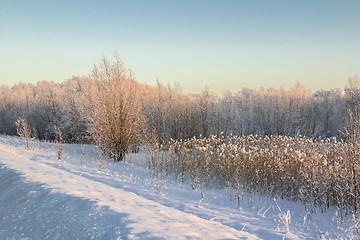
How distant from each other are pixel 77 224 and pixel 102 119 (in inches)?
311

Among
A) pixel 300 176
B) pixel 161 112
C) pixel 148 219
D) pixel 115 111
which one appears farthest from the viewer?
pixel 161 112

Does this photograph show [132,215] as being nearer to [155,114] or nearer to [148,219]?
[148,219]

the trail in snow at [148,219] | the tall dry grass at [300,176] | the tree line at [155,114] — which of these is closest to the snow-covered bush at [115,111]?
the tree line at [155,114]

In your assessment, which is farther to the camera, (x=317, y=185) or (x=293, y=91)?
(x=293, y=91)

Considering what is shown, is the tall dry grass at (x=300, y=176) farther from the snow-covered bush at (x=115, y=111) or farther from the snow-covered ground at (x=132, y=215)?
the snow-covered bush at (x=115, y=111)

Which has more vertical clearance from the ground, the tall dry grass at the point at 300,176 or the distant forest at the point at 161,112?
the distant forest at the point at 161,112

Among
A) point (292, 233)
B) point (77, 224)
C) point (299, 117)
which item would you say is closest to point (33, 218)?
point (77, 224)

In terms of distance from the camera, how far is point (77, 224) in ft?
11.8

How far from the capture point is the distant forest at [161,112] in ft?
37.6

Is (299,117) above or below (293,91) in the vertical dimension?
below

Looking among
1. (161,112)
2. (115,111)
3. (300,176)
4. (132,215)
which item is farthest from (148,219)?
(161,112)

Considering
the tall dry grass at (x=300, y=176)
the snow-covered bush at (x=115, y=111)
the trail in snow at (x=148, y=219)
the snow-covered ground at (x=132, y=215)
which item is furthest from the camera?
the snow-covered bush at (x=115, y=111)

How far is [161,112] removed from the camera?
46.8 ft

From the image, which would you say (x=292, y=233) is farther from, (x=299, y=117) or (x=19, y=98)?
(x=19, y=98)
